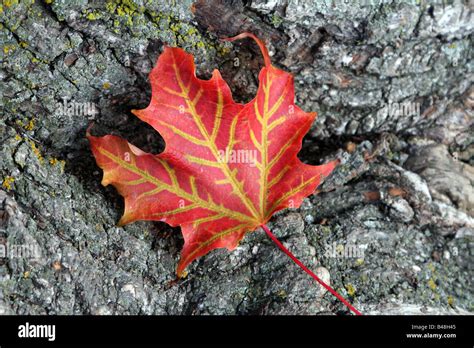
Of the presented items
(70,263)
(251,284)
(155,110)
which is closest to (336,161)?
(251,284)

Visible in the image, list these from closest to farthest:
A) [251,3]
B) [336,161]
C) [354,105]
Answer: [251,3] → [336,161] → [354,105]

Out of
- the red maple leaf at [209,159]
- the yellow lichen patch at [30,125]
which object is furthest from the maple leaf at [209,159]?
the yellow lichen patch at [30,125]

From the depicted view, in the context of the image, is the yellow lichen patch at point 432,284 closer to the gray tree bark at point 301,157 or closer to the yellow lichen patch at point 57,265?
the gray tree bark at point 301,157

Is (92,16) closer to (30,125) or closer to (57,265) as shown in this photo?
(30,125)

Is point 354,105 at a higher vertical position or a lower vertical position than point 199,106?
higher

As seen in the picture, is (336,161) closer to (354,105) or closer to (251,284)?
(354,105)

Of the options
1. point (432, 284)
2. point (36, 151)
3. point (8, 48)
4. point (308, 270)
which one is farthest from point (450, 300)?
point (8, 48)

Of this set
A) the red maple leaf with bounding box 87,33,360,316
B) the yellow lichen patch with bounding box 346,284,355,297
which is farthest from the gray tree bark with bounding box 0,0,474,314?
the red maple leaf with bounding box 87,33,360,316
